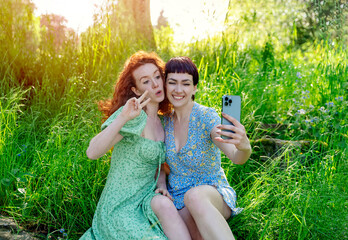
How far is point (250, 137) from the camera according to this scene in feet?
10.9

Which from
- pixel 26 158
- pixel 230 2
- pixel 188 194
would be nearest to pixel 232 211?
pixel 188 194

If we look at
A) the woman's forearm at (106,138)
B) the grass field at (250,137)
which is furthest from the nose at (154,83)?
the grass field at (250,137)

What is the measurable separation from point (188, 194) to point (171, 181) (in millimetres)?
315

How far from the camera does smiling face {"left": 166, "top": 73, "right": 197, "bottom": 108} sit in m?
2.42

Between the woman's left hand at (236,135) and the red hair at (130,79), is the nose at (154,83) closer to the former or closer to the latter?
the red hair at (130,79)

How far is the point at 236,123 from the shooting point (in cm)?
206

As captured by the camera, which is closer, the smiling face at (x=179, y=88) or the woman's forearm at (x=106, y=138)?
the woman's forearm at (x=106, y=138)

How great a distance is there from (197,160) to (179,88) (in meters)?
0.47

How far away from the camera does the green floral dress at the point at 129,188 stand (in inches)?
93.4

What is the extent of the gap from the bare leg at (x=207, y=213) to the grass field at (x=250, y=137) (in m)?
0.37

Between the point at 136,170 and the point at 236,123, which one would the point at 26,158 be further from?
the point at 236,123

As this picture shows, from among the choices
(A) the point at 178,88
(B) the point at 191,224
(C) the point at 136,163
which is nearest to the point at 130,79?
(A) the point at 178,88

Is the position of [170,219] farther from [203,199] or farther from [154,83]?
[154,83]

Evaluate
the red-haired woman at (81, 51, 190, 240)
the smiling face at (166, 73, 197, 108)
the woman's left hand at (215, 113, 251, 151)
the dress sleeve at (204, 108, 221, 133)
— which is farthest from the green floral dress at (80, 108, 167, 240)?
the woman's left hand at (215, 113, 251, 151)
